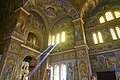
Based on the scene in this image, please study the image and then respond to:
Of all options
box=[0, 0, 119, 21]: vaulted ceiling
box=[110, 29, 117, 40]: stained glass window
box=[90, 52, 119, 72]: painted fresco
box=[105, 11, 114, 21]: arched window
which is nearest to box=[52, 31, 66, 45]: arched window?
box=[0, 0, 119, 21]: vaulted ceiling

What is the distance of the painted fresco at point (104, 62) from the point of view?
8.61 meters

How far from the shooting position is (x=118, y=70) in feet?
27.1

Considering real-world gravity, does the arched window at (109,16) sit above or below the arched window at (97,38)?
above

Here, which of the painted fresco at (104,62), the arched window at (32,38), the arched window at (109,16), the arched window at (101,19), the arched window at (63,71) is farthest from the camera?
the arched window at (32,38)

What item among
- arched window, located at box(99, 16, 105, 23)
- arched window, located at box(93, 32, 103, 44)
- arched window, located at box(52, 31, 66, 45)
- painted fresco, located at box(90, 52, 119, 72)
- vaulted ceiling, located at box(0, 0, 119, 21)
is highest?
vaulted ceiling, located at box(0, 0, 119, 21)

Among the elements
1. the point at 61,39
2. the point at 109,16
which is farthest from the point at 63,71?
the point at 109,16

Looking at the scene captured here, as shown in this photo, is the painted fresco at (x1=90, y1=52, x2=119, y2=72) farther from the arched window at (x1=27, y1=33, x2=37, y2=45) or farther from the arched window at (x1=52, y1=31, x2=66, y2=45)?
the arched window at (x1=27, y1=33, x2=37, y2=45)

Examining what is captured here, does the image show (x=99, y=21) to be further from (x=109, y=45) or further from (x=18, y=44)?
(x=18, y=44)

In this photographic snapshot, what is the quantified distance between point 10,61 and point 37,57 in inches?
137

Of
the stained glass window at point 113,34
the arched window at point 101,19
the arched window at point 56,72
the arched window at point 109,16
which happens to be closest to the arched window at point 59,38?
the arched window at point 56,72

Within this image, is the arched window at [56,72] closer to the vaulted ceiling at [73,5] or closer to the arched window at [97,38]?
the arched window at [97,38]

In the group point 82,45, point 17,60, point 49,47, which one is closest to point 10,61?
point 17,60

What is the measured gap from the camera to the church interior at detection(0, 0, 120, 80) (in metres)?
8.73

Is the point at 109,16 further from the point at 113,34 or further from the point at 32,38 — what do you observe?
the point at 32,38
